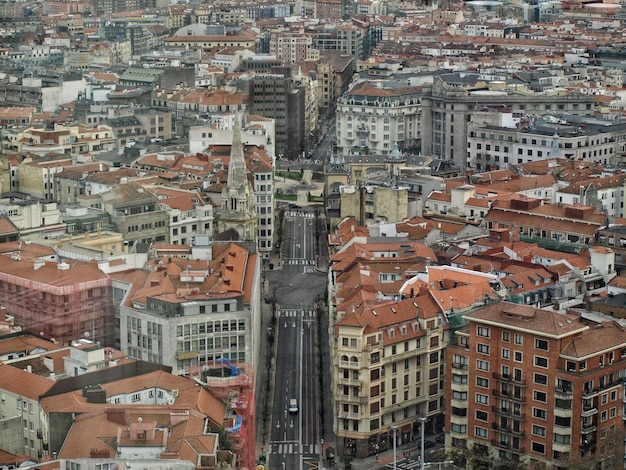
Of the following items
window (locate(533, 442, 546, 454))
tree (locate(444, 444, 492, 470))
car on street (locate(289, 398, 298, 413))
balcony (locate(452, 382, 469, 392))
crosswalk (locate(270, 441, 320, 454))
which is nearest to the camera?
window (locate(533, 442, 546, 454))

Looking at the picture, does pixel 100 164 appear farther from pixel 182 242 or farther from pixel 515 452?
pixel 515 452

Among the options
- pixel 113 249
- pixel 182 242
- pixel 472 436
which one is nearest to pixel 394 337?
pixel 472 436

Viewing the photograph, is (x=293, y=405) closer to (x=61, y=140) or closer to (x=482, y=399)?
(x=482, y=399)

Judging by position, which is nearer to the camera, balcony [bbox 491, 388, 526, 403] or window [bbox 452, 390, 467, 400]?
balcony [bbox 491, 388, 526, 403]

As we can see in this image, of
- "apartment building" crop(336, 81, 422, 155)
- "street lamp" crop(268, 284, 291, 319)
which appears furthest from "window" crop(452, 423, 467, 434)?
"apartment building" crop(336, 81, 422, 155)

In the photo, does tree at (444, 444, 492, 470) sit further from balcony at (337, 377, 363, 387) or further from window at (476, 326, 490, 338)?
balcony at (337, 377, 363, 387)

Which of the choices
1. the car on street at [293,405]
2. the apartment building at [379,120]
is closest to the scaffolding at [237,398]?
the car on street at [293,405]
